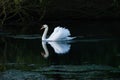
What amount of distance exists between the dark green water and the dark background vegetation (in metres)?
2.97

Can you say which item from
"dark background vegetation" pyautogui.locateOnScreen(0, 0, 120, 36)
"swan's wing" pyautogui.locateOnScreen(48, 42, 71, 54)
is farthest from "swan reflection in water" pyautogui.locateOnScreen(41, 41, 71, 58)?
"dark background vegetation" pyautogui.locateOnScreen(0, 0, 120, 36)

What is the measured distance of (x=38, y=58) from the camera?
2030 cm

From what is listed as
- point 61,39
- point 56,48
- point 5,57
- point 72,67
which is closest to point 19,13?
point 61,39

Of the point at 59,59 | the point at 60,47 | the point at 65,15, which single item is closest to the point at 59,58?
the point at 59,59

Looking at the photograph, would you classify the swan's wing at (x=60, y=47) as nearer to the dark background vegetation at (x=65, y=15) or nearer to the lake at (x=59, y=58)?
the lake at (x=59, y=58)

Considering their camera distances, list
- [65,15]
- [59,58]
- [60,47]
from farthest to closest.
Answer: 1. [65,15]
2. [60,47]
3. [59,58]

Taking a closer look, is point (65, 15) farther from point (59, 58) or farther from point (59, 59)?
point (59, 59)

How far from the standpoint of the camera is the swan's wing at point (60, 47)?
72.0 ft

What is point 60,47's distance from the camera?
23.1m

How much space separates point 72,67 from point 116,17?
14033mm

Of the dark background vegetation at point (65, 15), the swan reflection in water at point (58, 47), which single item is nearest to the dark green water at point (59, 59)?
the swan reflection in water at point (58, 47)

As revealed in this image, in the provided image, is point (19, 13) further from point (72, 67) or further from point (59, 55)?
point (72, 67)

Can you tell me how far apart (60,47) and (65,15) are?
788 cm

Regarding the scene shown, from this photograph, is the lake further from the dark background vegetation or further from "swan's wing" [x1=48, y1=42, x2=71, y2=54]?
the dark background vegetation
